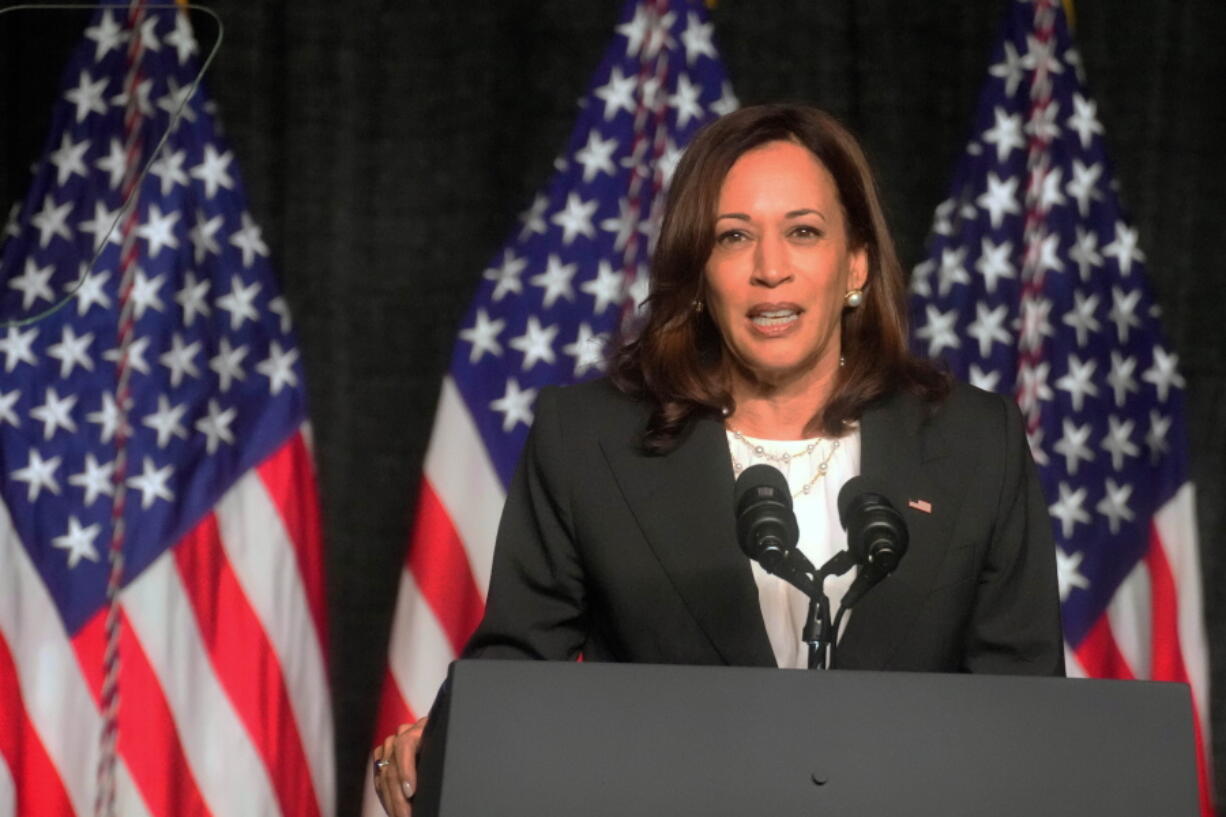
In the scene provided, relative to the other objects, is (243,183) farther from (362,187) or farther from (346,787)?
(346,787)

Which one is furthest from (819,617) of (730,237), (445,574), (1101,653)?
(1101,653)

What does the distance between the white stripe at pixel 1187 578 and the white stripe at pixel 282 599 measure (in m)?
1.67

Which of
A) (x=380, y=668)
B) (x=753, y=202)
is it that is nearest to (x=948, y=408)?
(x=753, y=202)

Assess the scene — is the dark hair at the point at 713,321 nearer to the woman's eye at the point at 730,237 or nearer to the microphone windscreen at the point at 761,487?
the woman's eye at the point at 730,237

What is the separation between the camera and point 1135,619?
3.21 m

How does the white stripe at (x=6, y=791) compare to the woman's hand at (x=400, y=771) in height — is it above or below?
below

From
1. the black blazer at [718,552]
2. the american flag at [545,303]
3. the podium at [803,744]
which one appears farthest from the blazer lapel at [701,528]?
the american flag at [545,303]

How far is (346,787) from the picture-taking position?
3.33 meters

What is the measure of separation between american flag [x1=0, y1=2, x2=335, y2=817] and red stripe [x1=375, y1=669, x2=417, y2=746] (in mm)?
116

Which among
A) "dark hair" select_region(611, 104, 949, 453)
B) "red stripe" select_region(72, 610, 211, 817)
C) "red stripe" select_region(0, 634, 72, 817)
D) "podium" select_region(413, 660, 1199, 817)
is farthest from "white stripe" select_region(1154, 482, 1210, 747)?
"red stripe" select_region(0, 634, 72, 817)

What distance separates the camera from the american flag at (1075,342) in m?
3.20

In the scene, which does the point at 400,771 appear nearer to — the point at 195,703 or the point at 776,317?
the point at 776,317

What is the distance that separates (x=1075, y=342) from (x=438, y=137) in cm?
136

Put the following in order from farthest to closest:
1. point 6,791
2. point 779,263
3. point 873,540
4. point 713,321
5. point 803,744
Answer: point 6,791 → point 713,321 → point 779,263 → point 873,540 → point 803,744
